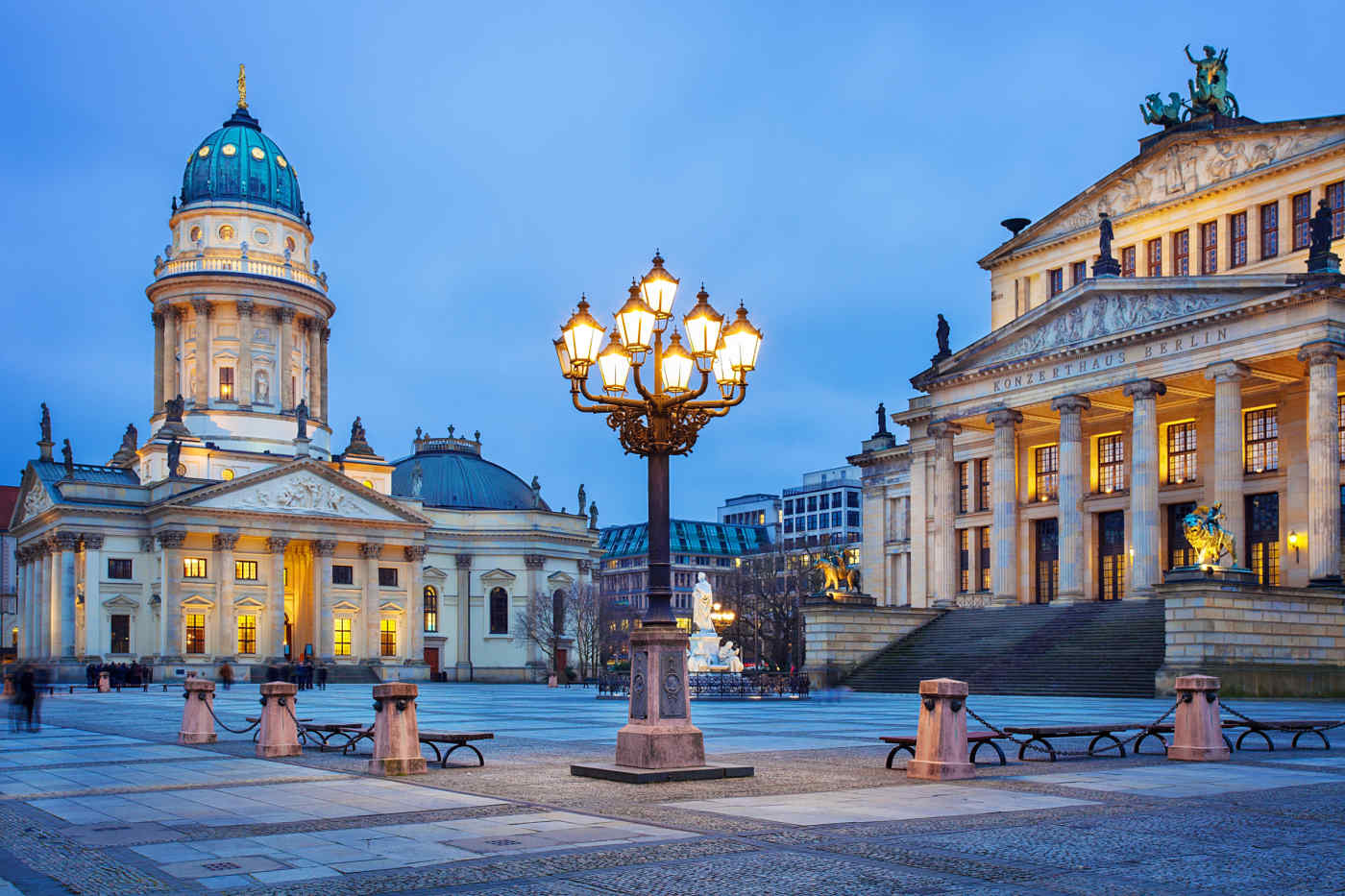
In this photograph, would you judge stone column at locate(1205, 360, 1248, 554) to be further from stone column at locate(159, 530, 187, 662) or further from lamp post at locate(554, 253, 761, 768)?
stone column at locate(159, 530, 187, 662)

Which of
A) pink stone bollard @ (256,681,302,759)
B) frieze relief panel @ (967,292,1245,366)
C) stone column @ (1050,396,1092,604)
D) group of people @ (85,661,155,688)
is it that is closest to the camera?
pink stone bollard @ (256,681,302,759)

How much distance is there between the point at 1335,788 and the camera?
53.8ft

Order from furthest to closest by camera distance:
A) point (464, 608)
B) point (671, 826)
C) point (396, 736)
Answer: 1. point (464, 608)
2. point (396, 736)
3. point (671, 826)

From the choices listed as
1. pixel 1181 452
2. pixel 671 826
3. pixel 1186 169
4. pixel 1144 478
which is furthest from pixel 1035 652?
pixel 671 826

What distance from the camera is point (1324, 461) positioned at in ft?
153

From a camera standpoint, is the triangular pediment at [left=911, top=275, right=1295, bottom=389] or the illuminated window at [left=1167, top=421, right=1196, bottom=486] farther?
the illuminated window at [left=1167, top=421, right=1196, bottom=486]

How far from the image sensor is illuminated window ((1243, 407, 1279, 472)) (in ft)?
172

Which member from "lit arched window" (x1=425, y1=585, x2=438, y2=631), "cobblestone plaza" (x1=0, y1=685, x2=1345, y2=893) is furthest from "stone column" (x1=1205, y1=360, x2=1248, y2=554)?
"lit arched window" (x1=425, y1=585, x2=438, y2=631)

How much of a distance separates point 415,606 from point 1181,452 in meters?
55.9

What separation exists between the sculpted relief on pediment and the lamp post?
143 ft

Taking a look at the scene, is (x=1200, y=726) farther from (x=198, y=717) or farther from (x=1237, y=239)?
(x=1237, y=239)

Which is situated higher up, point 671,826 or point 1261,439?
point 1261,439

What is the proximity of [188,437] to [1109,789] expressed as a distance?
275 ft

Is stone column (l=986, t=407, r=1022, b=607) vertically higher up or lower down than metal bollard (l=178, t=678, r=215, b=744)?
higher up
